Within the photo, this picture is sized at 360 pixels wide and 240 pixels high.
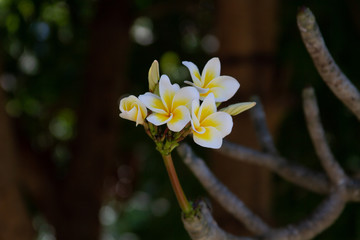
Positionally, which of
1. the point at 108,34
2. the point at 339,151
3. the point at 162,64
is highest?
the point at 108,34

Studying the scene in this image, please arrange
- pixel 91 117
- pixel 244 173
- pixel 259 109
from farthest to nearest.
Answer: pixel 91 117, pixel 244 173, pixel 259 109

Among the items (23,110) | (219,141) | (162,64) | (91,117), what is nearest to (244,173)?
(91,117)

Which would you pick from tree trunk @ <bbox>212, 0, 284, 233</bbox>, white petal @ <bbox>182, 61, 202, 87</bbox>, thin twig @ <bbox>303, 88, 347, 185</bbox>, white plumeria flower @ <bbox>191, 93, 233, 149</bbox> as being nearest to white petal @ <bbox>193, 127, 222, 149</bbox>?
white plumeria flower @ <bbox>191, 93, 233, 149</bbox>

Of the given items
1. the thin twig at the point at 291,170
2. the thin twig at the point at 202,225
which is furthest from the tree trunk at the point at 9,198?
the thin twig at the point at 202,225

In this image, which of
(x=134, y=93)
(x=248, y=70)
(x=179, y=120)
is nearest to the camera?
(x=179, y=120)

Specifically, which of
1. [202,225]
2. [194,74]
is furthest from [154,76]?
[202,225]

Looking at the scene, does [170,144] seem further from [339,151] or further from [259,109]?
[339,151]

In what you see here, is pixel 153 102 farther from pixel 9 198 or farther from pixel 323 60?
pixel 9 198
